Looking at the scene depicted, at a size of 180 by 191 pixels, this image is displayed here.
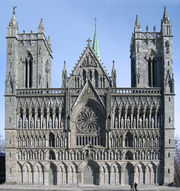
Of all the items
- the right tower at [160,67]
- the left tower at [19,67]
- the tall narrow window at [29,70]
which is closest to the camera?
the right tower at [160,67]

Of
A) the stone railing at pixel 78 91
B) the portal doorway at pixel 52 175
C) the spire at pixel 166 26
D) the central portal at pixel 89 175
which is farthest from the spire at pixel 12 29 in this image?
the central portal at pixel 89 175

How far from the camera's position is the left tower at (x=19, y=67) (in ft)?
146

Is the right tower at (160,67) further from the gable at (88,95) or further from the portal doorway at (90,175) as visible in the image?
the portal doorway at (90,175)

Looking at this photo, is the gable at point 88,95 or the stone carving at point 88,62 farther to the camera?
the stone carving at point 88,62

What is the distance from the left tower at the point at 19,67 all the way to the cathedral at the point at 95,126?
14 cm

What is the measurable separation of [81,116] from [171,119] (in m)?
12.0

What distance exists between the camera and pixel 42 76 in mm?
47125

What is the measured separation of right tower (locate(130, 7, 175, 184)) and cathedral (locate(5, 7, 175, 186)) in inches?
5.1

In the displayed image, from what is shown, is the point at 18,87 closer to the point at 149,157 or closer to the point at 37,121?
the point at 37,121

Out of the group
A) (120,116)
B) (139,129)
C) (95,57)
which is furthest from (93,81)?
(139,129)

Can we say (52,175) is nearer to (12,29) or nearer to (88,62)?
(88,62)

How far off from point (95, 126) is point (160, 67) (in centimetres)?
1221

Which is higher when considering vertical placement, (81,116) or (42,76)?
(42,76)

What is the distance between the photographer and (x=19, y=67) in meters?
47.3
